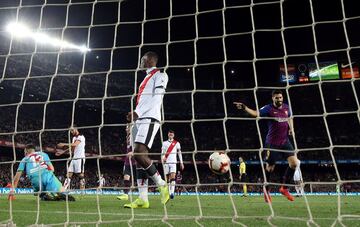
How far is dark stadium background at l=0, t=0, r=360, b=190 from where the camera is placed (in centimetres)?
2062

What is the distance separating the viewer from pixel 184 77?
106ft

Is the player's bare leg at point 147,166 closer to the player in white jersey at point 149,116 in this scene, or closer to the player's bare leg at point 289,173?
the player in white jersey at point 149,116

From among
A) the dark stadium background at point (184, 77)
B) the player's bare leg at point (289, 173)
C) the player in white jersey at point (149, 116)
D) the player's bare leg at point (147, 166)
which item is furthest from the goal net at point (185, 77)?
the player's bare leg at point (147, 166)

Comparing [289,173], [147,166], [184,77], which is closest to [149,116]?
[147,166]

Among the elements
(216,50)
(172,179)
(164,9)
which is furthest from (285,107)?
(216,50)

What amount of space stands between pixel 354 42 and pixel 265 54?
619cm

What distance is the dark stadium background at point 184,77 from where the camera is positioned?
20625 millimetres

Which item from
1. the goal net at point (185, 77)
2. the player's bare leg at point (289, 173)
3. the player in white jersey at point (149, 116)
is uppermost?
the goal net at point (185, 77)

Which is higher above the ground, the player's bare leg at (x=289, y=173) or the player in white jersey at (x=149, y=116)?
the player in white jersey at (x=149, y=116)

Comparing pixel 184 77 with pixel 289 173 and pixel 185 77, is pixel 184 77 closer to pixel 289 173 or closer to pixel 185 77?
pixel 185 77

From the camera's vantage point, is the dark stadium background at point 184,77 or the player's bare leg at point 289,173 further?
the dark stadium background at point 184,77

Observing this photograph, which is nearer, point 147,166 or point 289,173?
point 147,166

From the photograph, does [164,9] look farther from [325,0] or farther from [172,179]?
[172,179]

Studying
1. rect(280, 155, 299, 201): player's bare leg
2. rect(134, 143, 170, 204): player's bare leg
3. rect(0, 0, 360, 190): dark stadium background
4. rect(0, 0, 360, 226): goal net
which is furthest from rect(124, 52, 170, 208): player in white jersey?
rect(0, 0, 360, 190): dark stadium background
